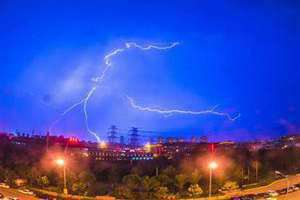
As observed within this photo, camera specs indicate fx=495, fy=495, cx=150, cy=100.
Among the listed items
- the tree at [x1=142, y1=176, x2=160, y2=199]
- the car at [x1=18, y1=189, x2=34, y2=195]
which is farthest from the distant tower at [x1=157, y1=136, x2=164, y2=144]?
the tree at [x1=142, y1=176, x2=160, y2=199]

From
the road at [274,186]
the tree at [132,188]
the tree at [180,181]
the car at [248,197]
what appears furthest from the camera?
the road at [274,186]

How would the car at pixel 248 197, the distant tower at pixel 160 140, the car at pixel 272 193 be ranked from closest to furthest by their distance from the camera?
the car at pixel 248 197 < the car at pixel 272 193 < the distant tower at pixel 160 140

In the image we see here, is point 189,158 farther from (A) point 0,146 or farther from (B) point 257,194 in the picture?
(A) point 0,146

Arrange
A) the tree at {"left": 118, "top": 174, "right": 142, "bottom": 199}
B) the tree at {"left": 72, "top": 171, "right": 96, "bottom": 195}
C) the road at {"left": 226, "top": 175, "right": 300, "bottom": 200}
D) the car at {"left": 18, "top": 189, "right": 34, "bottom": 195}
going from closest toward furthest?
the tree at {"left": 118, "top": 174, "right": 142, "bottom": 199} → the tree at {"left": 72, "top": 171, "right": 96, "bottom": 195} → the car at {"left": 18, "top": 189, "right": 34, "bottom": 195} → the road at {"left": 226, "top": 175, "right": 300, "bottom": 200}

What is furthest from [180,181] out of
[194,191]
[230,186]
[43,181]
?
[43,181]

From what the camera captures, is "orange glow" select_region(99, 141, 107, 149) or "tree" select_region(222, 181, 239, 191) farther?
"orange glow" select_region(99, 141, 107, 149)

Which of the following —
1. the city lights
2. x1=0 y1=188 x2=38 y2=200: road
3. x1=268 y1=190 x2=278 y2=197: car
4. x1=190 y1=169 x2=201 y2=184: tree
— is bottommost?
x1=0 y1=188 x2=38 y2=200: road

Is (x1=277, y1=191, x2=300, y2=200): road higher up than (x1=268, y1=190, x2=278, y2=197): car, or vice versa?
(x1=268, y1=190, x2=278, y2=197): car

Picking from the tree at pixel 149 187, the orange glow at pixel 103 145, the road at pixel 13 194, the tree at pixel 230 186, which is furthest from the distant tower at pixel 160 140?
the tree at pixel 149 187

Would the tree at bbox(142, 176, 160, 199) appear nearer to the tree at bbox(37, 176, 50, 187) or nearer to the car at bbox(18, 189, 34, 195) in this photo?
the tree at bbox(37, 176, 50, 187)

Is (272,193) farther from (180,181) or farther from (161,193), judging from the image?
(161,193)

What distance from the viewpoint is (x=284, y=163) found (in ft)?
117

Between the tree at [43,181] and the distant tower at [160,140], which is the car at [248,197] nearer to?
the tree at [43,181]

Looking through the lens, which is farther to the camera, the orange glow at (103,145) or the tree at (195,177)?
the orange glow at (103,145)
